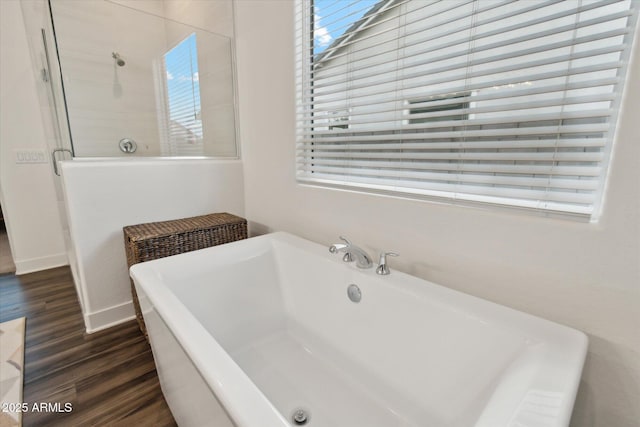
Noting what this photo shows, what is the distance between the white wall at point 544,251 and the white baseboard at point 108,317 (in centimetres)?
135

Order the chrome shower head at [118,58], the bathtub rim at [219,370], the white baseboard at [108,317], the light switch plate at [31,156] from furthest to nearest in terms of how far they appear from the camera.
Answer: the light switch plate at [31,156], the chrome shower head at [118,58], the white baseboard at [108,317], the bathtub rim at [219,370]

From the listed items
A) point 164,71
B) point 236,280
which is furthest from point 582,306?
point 164,71

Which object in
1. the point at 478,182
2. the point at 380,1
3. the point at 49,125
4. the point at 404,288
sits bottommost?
the point at 404,288

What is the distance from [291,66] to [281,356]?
1593mm

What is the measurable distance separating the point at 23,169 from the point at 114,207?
1.56 m

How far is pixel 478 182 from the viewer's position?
3.60 feet

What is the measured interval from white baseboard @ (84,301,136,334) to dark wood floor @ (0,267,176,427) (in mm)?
45

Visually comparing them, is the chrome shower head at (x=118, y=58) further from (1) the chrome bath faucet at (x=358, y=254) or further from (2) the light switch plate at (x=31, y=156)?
(1) the chrome bath faucet at (x=358, y=254)

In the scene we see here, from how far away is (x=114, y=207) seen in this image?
5.94 ft

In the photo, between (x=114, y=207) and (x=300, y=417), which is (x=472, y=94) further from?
(x=114, y=207)

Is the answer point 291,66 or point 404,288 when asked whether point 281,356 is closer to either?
point 404,288

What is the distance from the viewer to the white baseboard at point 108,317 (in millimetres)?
1839

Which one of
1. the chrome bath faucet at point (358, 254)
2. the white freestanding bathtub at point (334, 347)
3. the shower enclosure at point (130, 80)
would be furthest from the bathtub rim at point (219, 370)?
the shower enclosure at point (130, 80)

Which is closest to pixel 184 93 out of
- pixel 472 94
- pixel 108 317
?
pixel 108 317
